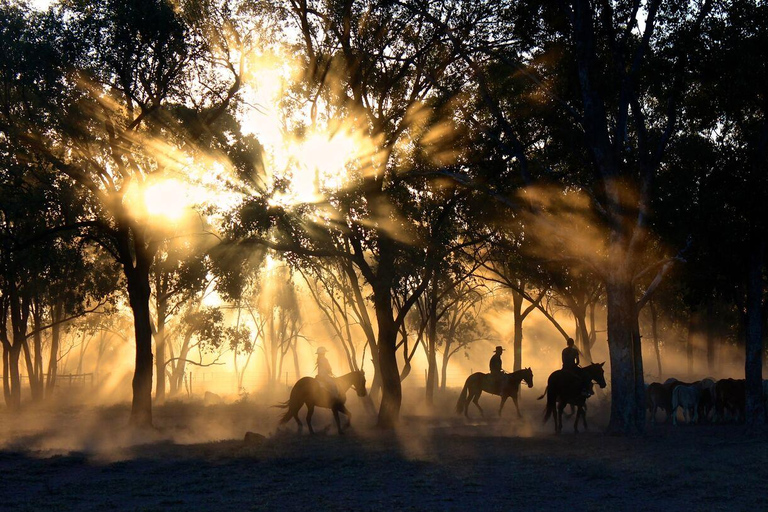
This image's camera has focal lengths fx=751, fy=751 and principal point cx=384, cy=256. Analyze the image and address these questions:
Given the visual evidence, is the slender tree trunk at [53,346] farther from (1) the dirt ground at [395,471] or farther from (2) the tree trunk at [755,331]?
(2) the tree trunk at [755,331]

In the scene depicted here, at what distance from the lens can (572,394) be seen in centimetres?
2297

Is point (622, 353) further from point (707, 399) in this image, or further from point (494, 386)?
point (494, 386)

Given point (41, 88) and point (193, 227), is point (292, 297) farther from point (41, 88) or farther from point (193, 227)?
point (41, 88)

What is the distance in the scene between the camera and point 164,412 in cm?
3553

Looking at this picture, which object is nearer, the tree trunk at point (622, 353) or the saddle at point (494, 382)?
the tree trunk at point (622, 353)

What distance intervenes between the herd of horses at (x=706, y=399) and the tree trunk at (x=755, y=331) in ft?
13.6

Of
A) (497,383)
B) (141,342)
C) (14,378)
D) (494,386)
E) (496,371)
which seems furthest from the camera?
(14,378)

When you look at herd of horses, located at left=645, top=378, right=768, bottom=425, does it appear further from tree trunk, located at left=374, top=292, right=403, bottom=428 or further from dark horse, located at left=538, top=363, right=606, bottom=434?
tree trunk, located at left=374, top=292, right=403, bottom=428

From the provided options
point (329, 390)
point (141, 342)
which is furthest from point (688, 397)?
point (141, 342)

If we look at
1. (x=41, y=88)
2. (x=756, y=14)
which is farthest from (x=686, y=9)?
(x=41, y=88)

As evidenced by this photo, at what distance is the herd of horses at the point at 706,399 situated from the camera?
26406 millimetres

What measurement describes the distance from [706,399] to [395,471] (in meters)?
17.2

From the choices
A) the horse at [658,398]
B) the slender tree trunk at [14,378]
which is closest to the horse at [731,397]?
the horse at [658,398]

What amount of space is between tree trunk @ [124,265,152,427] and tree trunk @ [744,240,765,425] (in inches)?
735
